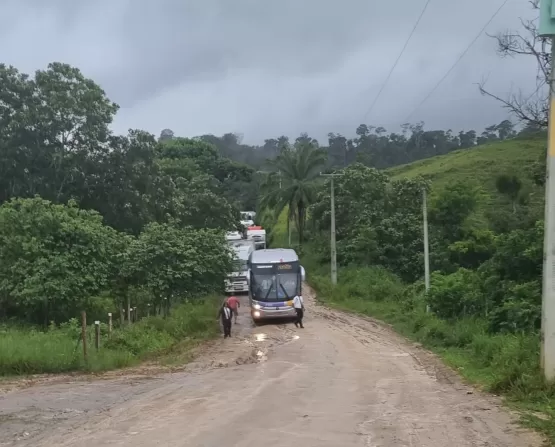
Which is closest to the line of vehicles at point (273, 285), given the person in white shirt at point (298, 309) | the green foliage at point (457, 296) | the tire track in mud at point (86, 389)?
the person in white shirt at point (298, 309)

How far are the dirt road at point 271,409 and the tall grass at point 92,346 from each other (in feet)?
6.79

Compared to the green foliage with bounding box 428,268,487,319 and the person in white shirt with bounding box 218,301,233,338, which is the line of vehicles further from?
the green foliage with bounding box 428,268,487,319

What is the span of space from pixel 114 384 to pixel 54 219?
14.0 m

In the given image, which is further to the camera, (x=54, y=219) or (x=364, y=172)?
(x=364, y=172)

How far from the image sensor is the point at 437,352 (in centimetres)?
2089

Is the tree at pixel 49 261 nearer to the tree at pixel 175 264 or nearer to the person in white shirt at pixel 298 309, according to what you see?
the tree at pixel 175 264

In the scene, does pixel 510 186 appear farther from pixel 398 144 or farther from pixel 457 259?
pixel 398 144

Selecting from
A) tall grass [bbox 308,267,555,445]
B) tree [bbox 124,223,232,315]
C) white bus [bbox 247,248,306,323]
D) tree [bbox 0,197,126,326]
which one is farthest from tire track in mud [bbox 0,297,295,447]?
tree [bbox 0,197,126,326]

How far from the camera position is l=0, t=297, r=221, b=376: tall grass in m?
17.1

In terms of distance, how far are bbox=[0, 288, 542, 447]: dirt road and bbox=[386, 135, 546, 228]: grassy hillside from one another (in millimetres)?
43766

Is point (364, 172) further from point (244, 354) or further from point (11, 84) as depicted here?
point (244, 354)

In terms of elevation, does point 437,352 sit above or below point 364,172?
below

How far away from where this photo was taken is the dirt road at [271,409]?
873 centimetres

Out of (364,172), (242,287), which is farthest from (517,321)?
(364,172)
